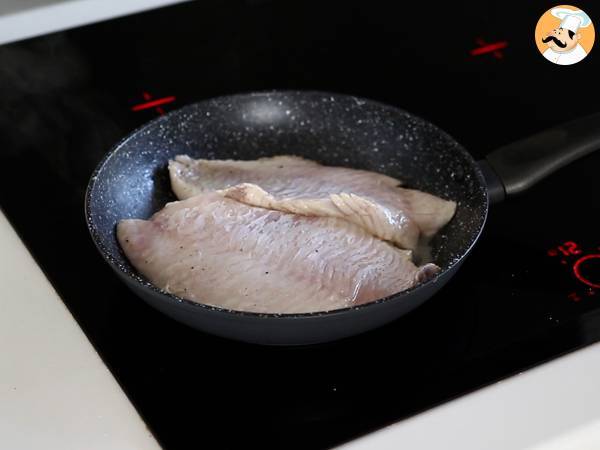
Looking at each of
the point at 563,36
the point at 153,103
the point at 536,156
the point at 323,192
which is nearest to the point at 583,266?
the point at 536,156

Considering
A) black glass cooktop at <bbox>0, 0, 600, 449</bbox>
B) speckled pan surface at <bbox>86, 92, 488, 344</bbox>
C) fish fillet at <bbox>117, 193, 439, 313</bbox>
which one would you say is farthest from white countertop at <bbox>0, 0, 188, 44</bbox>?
fish fillet at <bbox>117, 193, 439, 313</bbox>

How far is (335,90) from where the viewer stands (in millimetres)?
1210

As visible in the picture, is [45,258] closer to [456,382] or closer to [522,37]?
[456,382]

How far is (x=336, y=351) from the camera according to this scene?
31.9 inches

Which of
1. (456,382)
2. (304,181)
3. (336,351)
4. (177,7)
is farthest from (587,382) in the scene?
(177,7)

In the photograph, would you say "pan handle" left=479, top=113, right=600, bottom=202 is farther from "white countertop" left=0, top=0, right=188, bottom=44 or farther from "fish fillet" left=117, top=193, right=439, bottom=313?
"white countertop" left=0, top=0, right=188, bottom=44

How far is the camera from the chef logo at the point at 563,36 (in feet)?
3.99

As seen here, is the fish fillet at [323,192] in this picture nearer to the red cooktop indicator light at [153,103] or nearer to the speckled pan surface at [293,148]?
the speckled pan surface at [293,148]

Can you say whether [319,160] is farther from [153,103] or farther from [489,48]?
[489,48]

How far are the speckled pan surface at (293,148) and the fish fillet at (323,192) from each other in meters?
0.03

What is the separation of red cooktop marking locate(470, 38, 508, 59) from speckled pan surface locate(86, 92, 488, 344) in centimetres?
31

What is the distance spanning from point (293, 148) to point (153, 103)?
0.22 meters

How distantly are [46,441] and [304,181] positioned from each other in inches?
16.6

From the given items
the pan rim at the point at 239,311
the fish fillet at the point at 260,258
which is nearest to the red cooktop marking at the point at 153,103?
the pan rim at the point at 239,311
